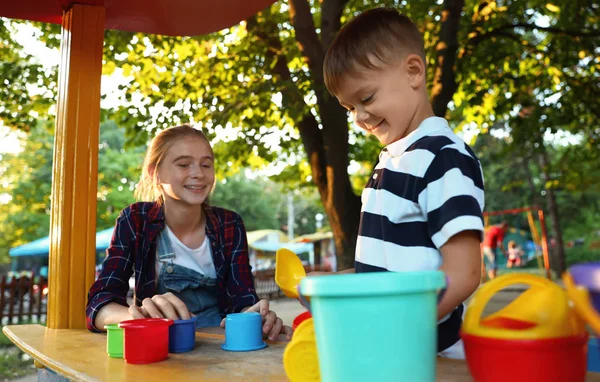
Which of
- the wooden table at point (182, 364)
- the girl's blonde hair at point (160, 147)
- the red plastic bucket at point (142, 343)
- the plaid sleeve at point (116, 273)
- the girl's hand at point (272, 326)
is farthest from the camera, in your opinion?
the girl's blonde hair at point (160, 147)

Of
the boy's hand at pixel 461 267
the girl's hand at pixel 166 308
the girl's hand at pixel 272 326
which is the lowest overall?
the girl's hand at pixel 272 326

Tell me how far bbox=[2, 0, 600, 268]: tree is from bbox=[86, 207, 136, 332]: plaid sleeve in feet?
8.37

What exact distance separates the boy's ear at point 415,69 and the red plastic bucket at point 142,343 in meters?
0.89

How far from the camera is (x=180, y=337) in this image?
1.44m

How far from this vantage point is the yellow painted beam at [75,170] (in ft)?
7.28

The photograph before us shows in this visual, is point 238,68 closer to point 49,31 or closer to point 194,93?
point 194,93

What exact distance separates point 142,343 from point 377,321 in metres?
0.79

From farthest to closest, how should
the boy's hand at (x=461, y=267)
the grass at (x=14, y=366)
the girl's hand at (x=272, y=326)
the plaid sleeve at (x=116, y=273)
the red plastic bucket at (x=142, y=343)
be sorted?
the grass at (x=14, y=366), the plaid sleeve at (x=116, y=273), the girl's hand at (x=272, y=326), the red plastic bucket at (x=142, y=343), the boy's hand at (x=461, y=267)

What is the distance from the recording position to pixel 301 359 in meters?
0.90

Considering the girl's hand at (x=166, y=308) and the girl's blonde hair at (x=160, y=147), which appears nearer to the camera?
the girl's hand at (x=166, y=308)

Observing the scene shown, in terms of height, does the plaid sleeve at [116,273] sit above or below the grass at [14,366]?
above

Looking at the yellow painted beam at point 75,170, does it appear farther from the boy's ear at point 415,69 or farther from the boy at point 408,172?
the boy's ear at point 415,69

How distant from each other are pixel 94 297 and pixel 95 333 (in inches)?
5.2

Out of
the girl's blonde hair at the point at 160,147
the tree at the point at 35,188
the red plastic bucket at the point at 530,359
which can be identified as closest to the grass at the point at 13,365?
the girl's blonde hair at the point at 160,147
